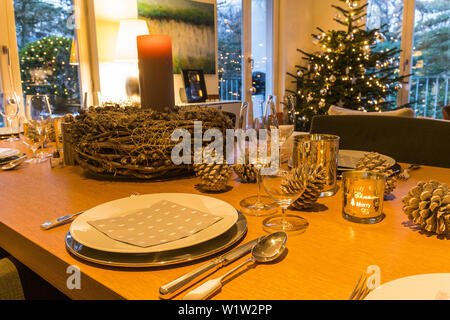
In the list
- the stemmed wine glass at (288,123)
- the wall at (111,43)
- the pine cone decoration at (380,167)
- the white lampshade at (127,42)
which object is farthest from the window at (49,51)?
the pine cone decoration at (380,167)

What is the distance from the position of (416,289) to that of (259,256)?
183 mm

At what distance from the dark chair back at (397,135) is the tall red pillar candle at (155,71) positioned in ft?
2.46

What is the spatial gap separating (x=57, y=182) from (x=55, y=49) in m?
Answer: 2.82

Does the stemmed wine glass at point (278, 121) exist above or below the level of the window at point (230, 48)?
below

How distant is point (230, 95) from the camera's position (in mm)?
4695

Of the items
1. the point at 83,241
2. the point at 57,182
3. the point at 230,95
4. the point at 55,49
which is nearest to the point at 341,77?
the point at 230,95

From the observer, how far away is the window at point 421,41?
446 cm

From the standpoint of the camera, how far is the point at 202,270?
1.46ft

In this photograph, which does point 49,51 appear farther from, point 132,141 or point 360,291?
point 360,291

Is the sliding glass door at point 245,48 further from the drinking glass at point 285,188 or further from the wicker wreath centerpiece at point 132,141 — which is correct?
the drinking glass at point 285,188

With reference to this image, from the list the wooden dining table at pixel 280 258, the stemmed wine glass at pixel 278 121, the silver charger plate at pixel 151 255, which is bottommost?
the wooden dining table at pixel 280 258

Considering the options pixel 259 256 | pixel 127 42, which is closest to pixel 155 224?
pixel 259 256
